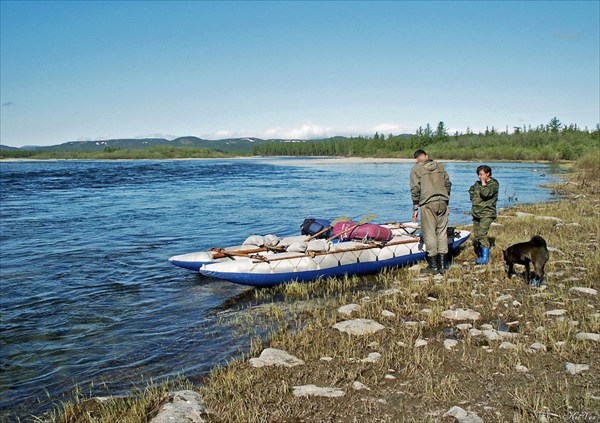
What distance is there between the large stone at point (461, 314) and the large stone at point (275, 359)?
2659 mm

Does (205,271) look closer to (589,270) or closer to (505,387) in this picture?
(505,387)

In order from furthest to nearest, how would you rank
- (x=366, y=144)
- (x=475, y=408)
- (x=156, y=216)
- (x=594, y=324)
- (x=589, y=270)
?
(x=366, y=144)
(x=156, y=216)
(x=589, y=270)
(x=594, y=324)
(x=475, y=408)

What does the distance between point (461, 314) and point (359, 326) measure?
1659mm

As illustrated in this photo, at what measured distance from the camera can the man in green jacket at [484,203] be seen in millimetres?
9727

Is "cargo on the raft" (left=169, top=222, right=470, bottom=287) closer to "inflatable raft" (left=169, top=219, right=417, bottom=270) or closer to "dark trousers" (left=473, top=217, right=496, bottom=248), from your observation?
"inflatable raft" (left=169, top=219, right=417, bottom=270)

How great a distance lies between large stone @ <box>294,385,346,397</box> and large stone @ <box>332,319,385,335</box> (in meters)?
1.70

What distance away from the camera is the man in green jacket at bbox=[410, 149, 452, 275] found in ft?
30.8

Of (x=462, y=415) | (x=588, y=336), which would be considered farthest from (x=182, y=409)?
(x=588, y=336)

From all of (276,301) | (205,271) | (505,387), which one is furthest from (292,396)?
(205,271)

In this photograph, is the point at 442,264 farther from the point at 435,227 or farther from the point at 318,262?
the point at 318,262

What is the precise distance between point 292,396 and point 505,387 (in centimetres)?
225

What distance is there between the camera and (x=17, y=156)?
152 metres

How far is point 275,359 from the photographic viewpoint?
5.81m

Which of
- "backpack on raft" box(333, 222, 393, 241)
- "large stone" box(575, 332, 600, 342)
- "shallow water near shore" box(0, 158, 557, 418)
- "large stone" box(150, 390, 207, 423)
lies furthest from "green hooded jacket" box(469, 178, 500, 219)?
"large stone" box(150, 390, 207, 423)
